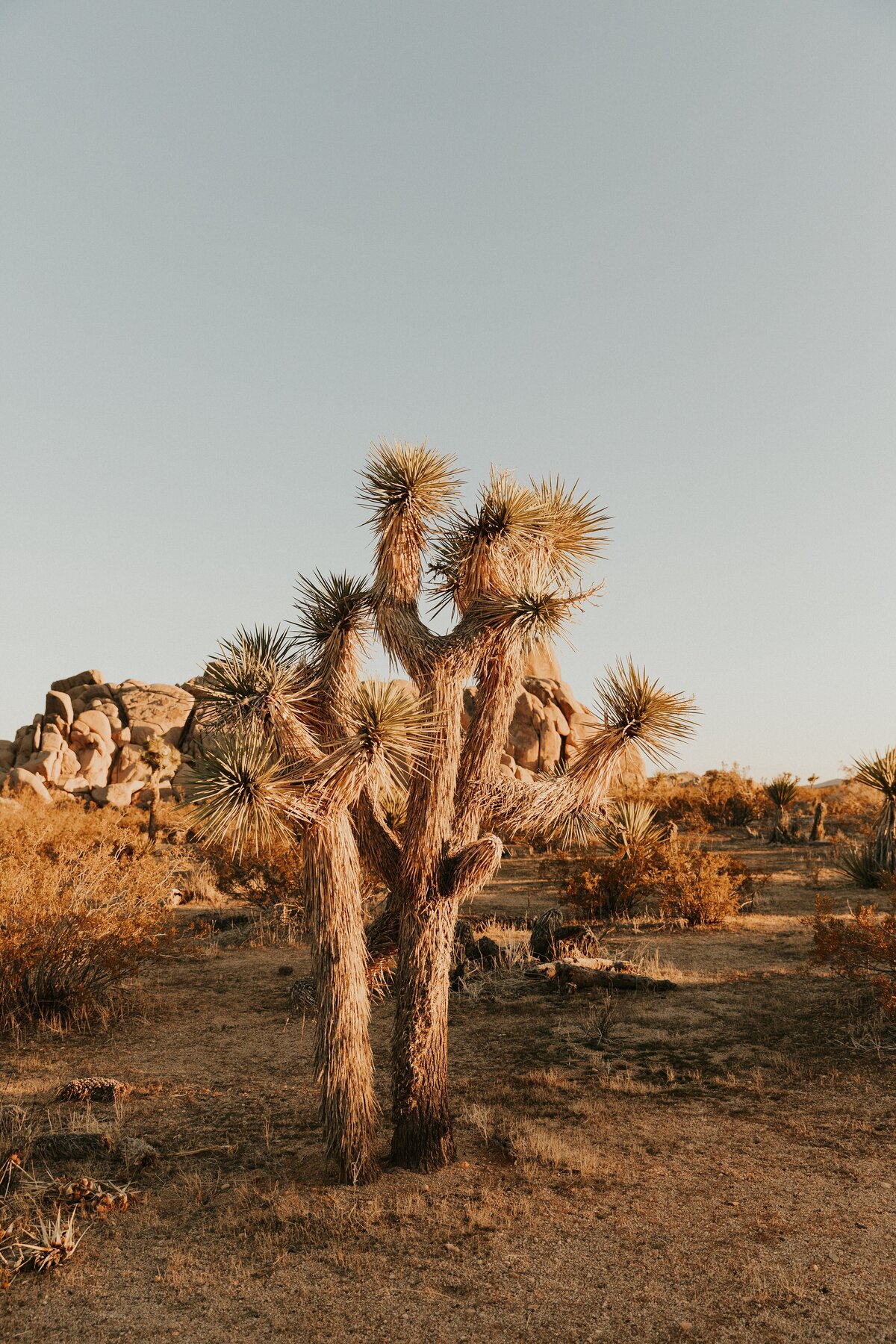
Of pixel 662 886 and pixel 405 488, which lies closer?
pixel 405 488

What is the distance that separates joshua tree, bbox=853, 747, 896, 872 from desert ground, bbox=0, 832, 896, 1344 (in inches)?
223

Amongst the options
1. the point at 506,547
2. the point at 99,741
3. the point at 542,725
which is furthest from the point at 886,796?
the point at 99,741

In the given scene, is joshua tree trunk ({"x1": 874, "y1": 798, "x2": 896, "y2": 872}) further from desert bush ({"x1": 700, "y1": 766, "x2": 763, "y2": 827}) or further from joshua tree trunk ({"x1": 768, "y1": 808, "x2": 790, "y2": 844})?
desert bush ({"x1": 700, "y1": 766, "x2": 763, "y2": 827})

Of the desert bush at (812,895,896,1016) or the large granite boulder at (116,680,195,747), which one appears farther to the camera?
the large granite boulder at (116,680,195,747)

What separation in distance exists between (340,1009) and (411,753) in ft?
5.56

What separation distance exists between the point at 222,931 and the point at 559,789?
33.0 feet

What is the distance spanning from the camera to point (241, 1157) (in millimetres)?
6012

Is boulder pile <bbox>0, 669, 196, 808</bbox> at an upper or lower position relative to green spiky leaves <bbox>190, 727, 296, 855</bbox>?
upper

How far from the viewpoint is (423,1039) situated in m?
5.84

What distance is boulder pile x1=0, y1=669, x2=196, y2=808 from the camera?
31.2m

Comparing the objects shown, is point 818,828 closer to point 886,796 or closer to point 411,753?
point 886,796

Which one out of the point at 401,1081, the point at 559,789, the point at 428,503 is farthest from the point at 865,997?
the point at 428,503

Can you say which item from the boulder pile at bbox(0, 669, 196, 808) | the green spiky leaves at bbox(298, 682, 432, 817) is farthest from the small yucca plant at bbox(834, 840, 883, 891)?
the boulder pile at bbox(0, 669, 196, 808)

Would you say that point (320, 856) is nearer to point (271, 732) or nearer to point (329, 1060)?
point (271, 732)
